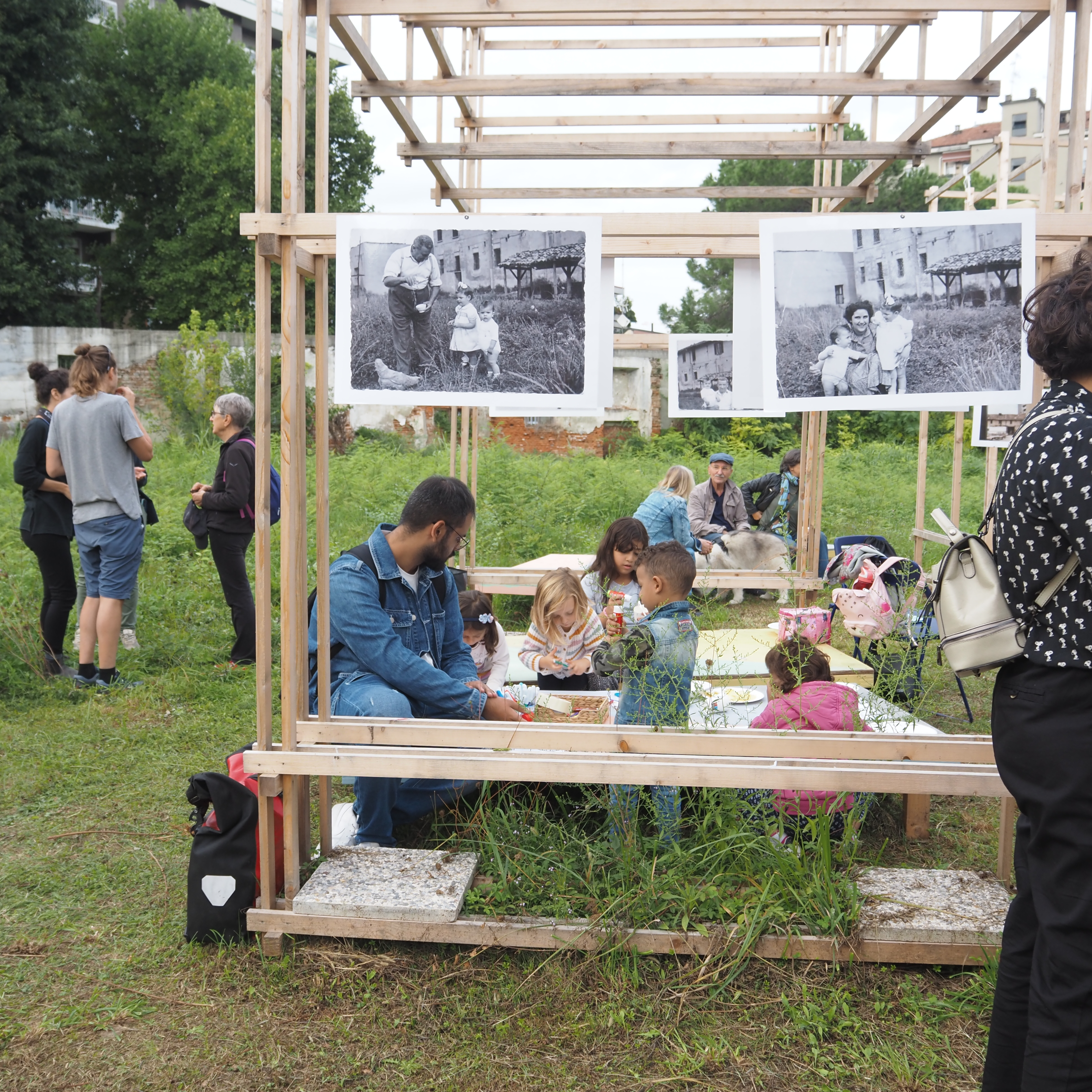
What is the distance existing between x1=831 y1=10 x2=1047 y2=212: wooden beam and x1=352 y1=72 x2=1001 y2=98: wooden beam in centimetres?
12

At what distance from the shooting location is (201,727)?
16.3ft

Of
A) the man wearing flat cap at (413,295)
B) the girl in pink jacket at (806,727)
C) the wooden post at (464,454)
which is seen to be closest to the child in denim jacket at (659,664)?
the girl in pink jacket at (806,727)

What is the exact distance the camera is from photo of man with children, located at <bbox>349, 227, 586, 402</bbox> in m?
2.80

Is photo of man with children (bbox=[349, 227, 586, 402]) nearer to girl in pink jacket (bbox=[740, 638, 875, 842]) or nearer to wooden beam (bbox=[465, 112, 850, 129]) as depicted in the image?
girl in pink jacket (bbox=[740, 638, 875, 842])

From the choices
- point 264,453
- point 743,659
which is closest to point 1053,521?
point 264,453

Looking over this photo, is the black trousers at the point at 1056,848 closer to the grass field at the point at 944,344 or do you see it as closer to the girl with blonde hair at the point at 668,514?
the grass field at the point at 944,344

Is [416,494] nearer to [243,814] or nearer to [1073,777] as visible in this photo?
[243,814]

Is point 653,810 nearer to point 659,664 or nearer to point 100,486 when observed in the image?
point 659,664

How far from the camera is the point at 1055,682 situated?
1850mm

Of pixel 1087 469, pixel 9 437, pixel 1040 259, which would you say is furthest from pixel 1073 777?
pixel 9 437

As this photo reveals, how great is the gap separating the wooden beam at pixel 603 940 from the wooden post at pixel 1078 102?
84.2 inches

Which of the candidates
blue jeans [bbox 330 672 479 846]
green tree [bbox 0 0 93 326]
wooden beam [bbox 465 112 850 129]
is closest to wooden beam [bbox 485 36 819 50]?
wooden beam [bbox 465 112 850 129]

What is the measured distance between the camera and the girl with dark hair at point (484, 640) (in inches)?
174

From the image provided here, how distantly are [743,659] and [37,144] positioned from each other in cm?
2232
